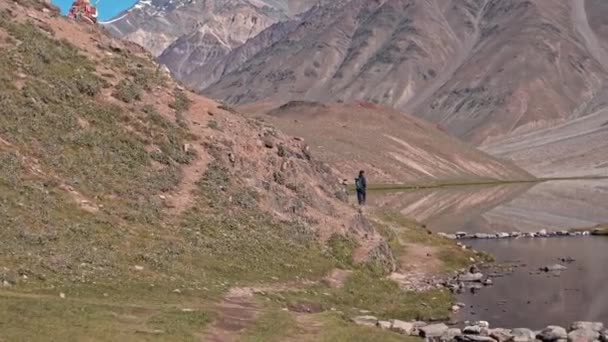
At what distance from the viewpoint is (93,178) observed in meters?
37.1

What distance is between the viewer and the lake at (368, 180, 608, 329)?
3694 centimetres

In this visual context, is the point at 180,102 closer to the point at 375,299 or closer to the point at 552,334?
the point at 375,299

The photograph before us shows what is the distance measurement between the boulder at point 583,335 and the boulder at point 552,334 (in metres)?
0.26

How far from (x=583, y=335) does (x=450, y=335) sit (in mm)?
5280

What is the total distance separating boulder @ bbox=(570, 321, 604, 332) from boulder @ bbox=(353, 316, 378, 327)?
8.20m

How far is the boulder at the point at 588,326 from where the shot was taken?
1234 inches

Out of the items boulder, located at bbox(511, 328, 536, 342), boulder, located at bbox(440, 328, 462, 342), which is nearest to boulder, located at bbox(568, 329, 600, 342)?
boulder, located at bbox(511, 328, 536, 342)

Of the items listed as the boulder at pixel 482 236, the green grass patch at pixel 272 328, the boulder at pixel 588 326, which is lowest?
the green grass patch at pixel 272 328

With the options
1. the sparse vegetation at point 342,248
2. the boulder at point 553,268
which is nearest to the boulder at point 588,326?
the sparse vegetation at point 342,248

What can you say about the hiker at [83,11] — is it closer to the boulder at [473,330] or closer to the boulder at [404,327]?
the boulder at [404,327]

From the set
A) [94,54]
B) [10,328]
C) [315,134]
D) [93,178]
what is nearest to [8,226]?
[93,178]

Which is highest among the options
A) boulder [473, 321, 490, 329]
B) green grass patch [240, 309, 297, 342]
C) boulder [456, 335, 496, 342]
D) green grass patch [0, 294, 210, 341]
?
boulder [473, 321, 490, 329]

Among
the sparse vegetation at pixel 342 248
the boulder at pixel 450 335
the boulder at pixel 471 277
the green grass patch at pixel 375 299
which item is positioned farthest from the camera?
the boulder at pixel 471 277

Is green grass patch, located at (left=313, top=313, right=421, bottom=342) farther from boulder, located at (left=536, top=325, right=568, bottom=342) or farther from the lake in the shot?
the lake
